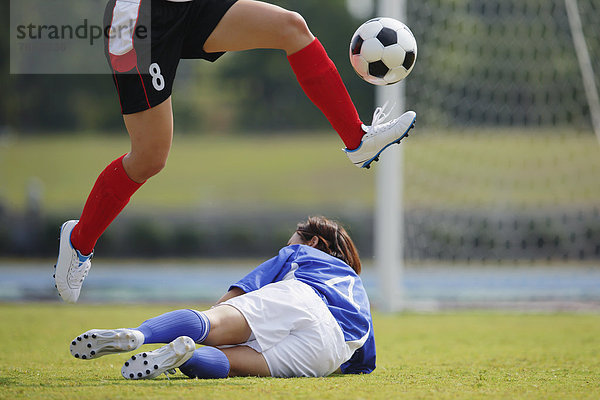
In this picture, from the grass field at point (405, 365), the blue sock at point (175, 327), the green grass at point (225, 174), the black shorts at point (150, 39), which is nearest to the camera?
the grass field at point (405, 365)

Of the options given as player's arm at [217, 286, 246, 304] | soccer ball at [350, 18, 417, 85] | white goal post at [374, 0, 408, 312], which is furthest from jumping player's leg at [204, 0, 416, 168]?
white goal post at [374, 0, 408, 312]

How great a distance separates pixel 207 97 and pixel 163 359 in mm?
21894

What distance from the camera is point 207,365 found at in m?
2.76

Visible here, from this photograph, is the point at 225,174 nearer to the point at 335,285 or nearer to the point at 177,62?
the point at 335,285

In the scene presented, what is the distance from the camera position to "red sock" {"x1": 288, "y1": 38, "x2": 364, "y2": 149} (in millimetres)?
2973

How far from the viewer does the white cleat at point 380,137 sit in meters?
2.88

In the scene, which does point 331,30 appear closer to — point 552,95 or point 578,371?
point 552,95

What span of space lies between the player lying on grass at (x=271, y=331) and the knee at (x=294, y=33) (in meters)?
0.91

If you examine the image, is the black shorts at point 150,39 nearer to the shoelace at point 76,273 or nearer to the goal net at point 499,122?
the shoelace at point 76,273

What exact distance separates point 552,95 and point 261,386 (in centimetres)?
770

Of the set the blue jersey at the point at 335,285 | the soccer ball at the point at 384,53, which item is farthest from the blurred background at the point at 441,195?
the blue jersey at the point at 335,285

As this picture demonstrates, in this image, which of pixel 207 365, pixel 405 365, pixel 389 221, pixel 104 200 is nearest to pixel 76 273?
pixel 104 200

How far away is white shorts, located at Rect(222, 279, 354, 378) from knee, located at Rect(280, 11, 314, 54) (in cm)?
99

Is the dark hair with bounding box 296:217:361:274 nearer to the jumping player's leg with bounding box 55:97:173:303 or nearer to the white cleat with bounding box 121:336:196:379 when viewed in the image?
the jumping player's leg with bounding box 55:97:173:303
